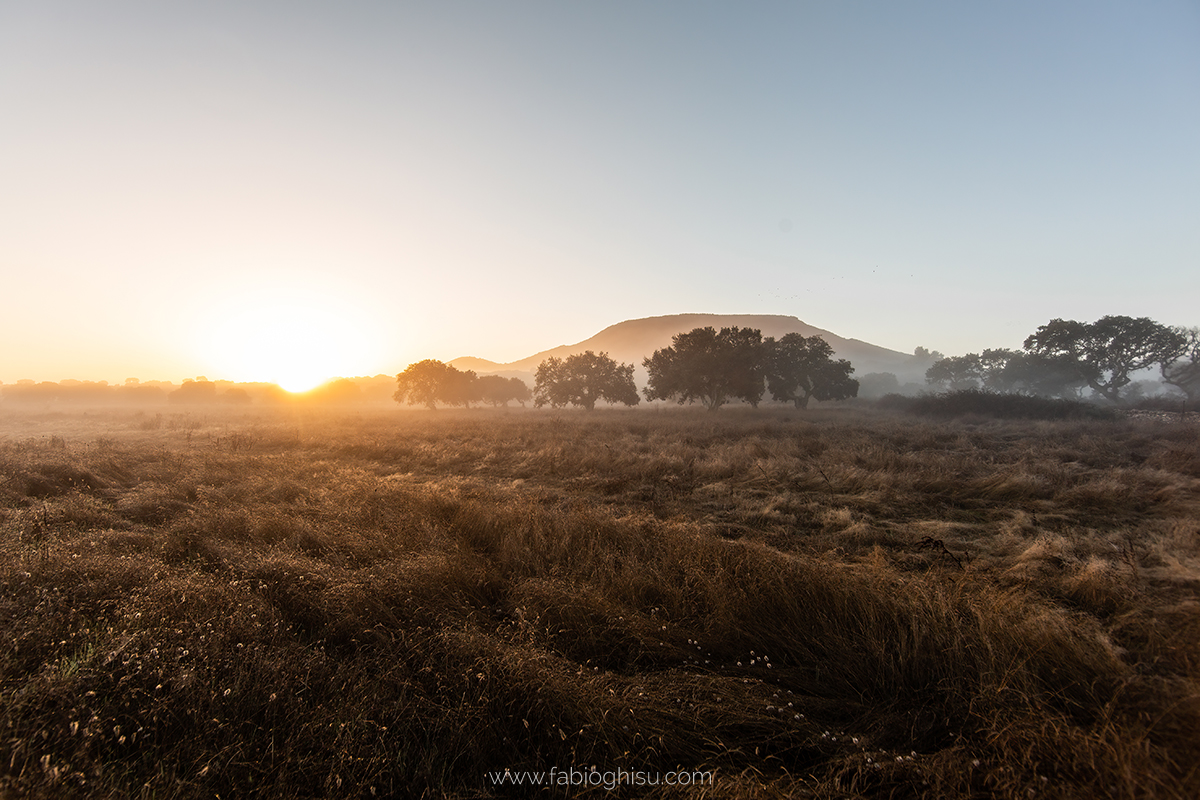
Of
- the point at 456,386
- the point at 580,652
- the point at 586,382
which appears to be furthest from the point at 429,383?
the point at 580,652

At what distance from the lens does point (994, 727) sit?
2521 mm

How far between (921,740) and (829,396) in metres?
55.0

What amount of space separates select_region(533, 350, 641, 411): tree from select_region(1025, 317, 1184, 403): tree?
164ft

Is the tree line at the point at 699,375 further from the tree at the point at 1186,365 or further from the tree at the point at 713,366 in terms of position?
the tree at the point at 1186,365

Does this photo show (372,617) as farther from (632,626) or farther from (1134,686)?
(1134,686)

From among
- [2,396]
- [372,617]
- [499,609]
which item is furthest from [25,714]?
[2,396]

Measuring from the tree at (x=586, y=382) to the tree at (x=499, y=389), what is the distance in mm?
18407

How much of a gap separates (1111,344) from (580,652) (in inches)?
2849

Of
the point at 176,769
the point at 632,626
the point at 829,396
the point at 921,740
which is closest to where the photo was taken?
the point at 176,769

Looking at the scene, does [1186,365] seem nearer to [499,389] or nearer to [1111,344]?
[1111,344]

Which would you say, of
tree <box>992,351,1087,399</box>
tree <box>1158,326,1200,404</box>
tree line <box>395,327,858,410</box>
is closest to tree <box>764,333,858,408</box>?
tree line <box>395,327,858,410</box>

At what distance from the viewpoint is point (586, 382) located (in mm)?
57062

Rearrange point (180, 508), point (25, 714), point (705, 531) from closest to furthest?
point (25, 714) < point (705, 531) < point (180, 508)

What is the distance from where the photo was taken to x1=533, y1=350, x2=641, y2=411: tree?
2159 inches
